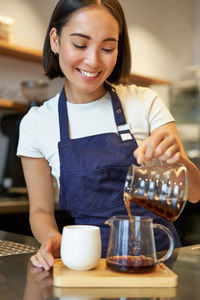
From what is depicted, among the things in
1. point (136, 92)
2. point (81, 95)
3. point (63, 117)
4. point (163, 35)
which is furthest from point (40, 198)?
point (163, 35)

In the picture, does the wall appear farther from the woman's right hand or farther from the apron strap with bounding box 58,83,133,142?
the woman's right hand

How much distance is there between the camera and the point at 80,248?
1.01m

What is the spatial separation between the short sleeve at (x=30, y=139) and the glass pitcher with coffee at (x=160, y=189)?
0.60 m

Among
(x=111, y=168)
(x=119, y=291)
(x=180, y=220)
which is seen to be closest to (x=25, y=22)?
(x=180, y=220)

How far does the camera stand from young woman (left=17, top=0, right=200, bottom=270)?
59.3 inches

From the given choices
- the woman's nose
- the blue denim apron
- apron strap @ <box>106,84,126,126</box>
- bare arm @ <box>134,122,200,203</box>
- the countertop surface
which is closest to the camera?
the countertop surface

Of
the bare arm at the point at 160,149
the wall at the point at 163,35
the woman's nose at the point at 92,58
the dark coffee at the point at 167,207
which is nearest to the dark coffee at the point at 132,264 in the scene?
the dark coffee at the point at 167,207

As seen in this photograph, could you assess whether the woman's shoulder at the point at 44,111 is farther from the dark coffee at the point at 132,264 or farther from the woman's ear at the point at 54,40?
the dark coffee at the point at 132,264

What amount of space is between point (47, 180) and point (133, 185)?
57 centimetres

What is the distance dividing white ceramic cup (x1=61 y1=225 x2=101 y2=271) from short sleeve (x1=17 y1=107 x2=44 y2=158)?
26.6 inches

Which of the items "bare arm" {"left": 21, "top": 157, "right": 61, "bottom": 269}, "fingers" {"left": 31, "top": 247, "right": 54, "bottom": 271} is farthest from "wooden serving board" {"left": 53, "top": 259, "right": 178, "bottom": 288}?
"bare arm" {"left": 21, "top": 157, "right": 61, "bottom": 269}

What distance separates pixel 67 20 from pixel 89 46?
0.53 feet

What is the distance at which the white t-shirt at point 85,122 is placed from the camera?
1675 millimetres

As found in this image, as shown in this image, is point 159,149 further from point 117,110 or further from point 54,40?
point 54,40
